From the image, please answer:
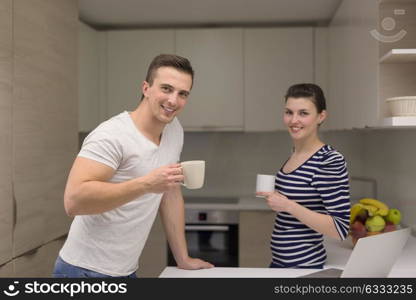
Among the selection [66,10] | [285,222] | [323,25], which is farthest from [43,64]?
[323,25]

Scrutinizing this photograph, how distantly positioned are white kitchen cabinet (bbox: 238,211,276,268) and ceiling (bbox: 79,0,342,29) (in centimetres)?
142

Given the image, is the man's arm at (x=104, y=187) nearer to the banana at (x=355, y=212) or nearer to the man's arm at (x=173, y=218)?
the man's arm at (x=173, y=218)

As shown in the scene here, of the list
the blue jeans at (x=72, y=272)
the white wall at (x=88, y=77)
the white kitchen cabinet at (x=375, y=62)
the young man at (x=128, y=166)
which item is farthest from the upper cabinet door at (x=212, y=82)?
the blue jeans at (x=72, y=272)

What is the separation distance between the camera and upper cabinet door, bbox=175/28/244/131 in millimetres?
3678

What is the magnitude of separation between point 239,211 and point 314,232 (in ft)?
5.17

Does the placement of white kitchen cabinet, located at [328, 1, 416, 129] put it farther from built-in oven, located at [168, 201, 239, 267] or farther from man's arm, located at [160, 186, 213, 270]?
built-in oven, located at [168, 201, 239, 267]

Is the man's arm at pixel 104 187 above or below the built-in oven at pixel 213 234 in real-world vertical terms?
above

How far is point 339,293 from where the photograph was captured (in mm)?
1102

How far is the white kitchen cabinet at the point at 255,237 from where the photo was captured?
337 centimetres

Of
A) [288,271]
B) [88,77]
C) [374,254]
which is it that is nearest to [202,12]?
[88,77]

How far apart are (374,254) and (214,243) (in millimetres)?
2309

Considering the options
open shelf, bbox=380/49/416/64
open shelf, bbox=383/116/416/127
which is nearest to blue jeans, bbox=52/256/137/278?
open shelf, bbox=383/116/416/127

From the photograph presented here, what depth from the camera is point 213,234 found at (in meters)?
3.42

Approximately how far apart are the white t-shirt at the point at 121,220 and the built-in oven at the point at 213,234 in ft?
5.60
